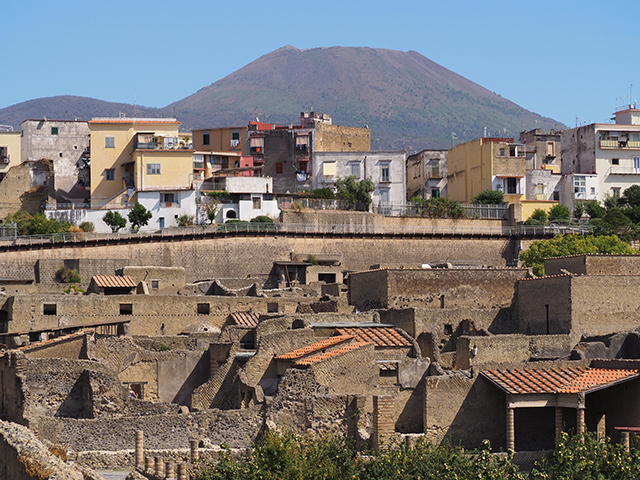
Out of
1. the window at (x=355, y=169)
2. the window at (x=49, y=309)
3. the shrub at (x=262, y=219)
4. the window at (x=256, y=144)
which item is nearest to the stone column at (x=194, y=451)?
the window at (x=49, y=309)

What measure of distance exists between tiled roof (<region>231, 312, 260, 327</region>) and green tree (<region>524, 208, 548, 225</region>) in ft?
102

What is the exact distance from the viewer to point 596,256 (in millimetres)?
42938

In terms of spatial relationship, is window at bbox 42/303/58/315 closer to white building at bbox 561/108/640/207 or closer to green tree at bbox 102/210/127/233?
green tree at bbox 102/210/127/233

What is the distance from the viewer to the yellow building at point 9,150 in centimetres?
8412

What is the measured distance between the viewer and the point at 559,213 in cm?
7356

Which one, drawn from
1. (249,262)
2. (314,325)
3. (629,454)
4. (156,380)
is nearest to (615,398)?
(629,454)

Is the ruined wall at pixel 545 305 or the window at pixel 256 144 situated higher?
the window at pixel 256 144

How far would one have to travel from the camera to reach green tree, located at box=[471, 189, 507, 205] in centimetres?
7369

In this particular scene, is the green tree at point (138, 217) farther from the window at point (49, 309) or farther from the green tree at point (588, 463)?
the green tree at point (588, 463)

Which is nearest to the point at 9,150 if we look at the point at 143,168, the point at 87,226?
the point at 143,168

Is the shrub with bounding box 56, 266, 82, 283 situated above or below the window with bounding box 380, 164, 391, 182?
below

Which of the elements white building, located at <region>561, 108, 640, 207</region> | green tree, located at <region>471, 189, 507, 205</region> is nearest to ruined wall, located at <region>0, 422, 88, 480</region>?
green tree, located at <region>471, 189, 507, 205</region>

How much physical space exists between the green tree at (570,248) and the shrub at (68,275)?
66.8 feet

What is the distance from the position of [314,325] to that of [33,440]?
16.9 m
